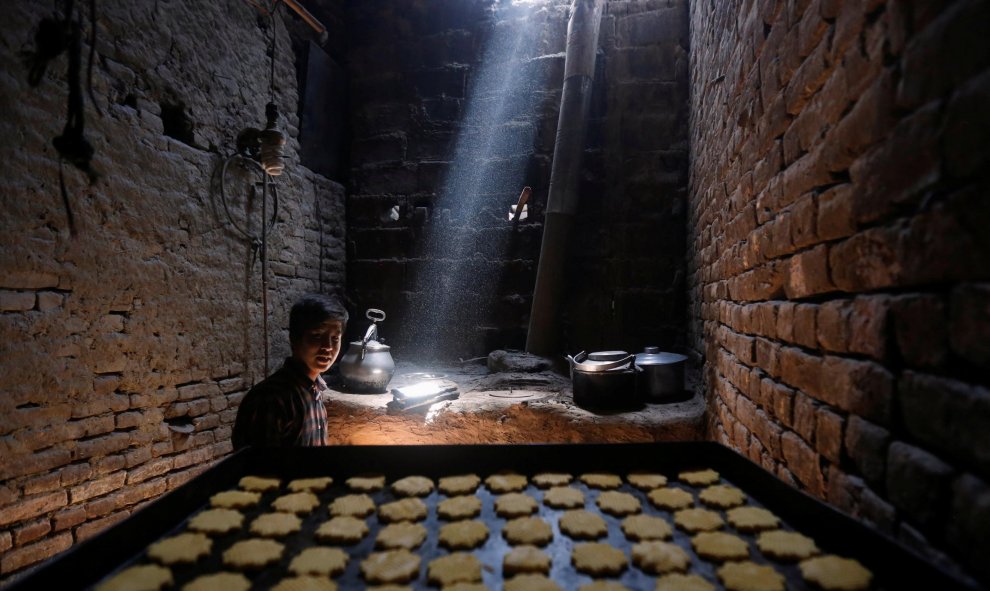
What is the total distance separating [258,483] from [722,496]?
4.99ft

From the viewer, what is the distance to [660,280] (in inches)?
185

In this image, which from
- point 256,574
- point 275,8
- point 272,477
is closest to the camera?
point 256,574

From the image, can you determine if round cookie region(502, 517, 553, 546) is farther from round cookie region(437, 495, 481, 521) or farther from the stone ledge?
the stone ledge

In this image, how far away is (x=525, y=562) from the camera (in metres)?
1.05

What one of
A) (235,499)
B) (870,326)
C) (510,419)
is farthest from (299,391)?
(870,326)

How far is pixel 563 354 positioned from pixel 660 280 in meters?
1.37

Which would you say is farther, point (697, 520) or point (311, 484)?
point (311, 484)

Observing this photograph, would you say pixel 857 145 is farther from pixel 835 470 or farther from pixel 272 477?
pixel 272 477

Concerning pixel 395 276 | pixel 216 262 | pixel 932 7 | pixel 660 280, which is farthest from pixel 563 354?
pixel 932 7

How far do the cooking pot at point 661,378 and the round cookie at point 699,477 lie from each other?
84.3 inches

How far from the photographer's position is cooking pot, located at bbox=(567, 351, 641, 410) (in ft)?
11.0

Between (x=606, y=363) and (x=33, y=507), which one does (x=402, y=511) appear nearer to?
(x=606, y=363)

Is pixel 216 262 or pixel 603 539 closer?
pixel 603 539

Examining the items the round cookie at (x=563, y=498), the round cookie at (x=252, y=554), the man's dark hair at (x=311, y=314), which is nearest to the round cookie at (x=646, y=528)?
the round cookie at (x=563, y=498)
